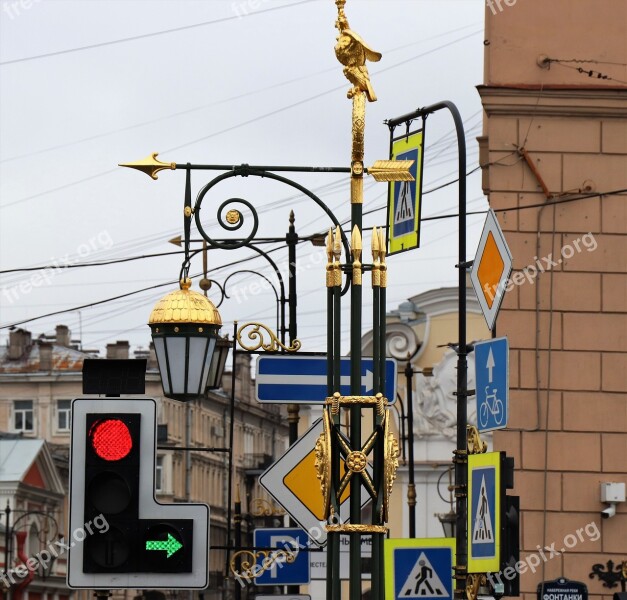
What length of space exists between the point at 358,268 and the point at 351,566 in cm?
131

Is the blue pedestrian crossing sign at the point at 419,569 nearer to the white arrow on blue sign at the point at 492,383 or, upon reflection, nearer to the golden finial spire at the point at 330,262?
the white arrow on blue sign at the point at 492,383

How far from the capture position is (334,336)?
7809 mm

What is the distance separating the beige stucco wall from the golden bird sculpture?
8725 millimetres

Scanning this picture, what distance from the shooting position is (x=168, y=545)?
841cm

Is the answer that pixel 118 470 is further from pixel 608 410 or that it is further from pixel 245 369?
pixel 245 369

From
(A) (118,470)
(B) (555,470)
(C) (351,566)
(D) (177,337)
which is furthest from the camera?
(B) (555,470)

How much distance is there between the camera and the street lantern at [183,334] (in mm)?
10016

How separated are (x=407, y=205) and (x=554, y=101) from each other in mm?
4582

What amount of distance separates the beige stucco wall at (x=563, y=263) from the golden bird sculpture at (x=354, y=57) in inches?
344

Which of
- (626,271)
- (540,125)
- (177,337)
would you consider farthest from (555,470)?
(177,337)

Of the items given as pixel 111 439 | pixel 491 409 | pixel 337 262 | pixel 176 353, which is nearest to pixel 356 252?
pixel 337 262

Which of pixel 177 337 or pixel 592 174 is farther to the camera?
pixel 592 174

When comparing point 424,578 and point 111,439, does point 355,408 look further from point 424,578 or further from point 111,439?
point 424,578

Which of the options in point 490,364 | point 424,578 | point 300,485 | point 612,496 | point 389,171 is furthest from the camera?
point 612,496
